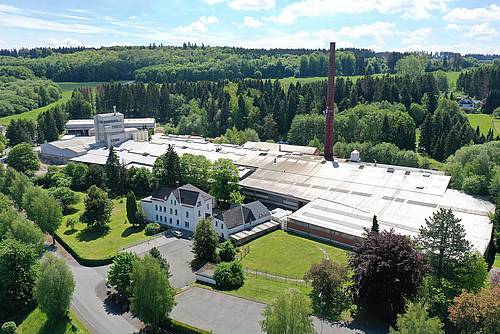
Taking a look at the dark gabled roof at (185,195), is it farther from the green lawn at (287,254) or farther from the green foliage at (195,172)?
the green lawn at (287,254)

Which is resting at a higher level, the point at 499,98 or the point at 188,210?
the point at 499,98

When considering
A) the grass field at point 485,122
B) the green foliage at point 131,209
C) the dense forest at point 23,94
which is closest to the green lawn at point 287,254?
the green foliage at point 131,209

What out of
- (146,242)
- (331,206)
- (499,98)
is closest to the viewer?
(146,242)

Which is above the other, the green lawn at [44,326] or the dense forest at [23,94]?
the dense forest at [23,94]

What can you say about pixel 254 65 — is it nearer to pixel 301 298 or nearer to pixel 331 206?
pixel 331 206

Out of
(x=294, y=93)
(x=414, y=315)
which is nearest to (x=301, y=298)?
(x=414, y=315)

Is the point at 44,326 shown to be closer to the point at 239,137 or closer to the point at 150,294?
the point at 150,294

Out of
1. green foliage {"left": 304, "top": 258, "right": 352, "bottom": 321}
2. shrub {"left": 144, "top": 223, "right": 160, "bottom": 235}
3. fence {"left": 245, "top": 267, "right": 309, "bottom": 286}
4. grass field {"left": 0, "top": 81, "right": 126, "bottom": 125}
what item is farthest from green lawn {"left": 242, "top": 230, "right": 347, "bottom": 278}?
grass field {"left": 0, "top": 81, "right": 126, "bottom": 125}
